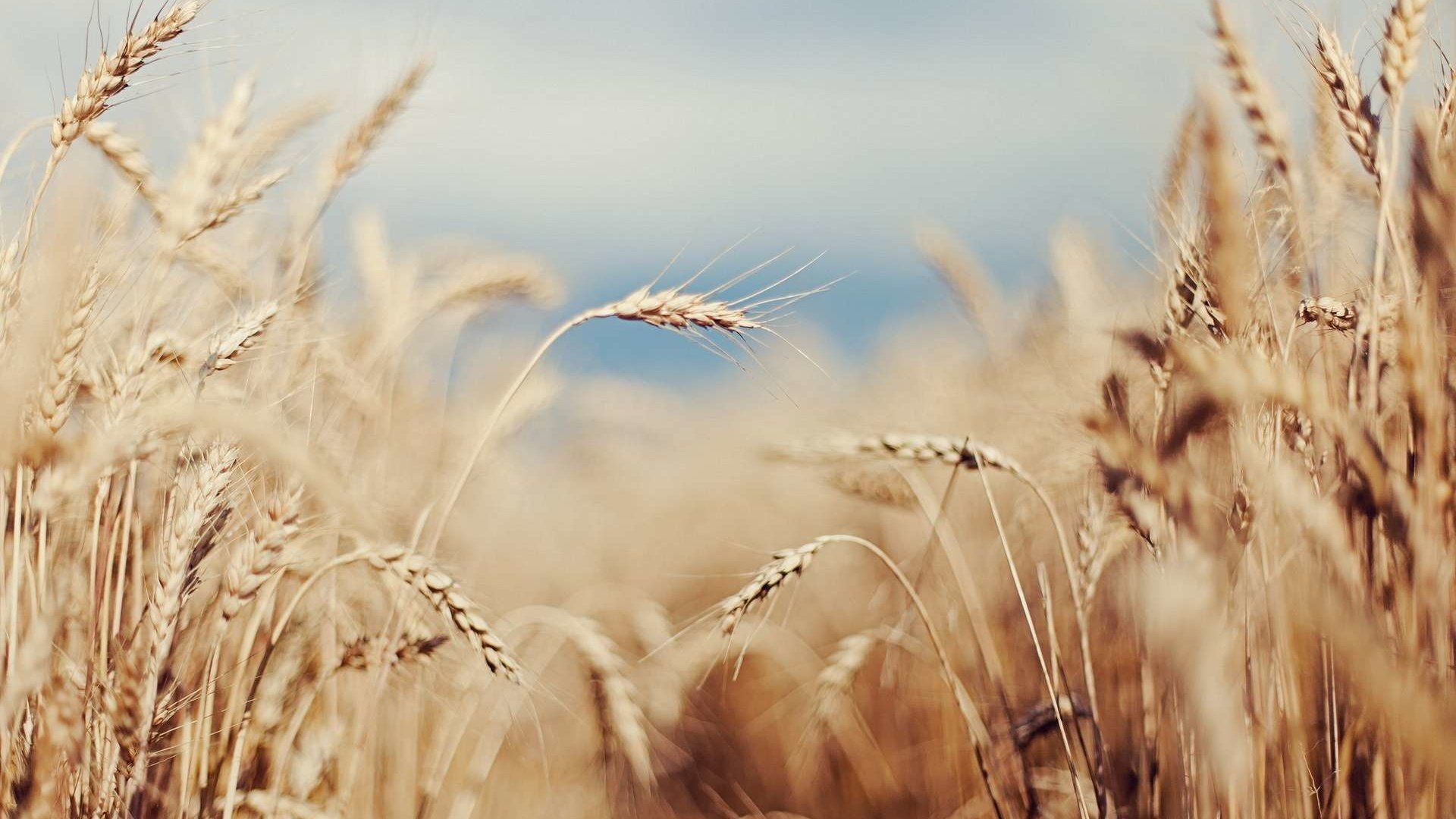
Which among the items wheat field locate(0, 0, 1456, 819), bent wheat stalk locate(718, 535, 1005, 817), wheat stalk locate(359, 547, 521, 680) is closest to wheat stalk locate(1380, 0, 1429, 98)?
wheat field locate(0, 0, 1456, 819)

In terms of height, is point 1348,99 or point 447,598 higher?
point 1348,99

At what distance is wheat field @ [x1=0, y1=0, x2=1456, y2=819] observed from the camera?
1.26 meters

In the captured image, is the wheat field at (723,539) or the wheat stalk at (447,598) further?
the wheat stalk at (447,598)

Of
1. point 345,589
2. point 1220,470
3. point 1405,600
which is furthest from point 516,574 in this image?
point 1405,600

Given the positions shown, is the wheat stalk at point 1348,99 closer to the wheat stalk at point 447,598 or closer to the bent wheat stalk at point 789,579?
the bent wheat stalk at point 789,579

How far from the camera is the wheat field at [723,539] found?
A: 49.4 inches

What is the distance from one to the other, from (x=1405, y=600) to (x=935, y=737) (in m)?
2.06

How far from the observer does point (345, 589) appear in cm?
240

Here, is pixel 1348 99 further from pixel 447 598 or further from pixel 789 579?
pixel 447 598

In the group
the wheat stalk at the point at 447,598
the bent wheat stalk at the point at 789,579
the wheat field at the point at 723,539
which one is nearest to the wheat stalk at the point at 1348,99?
the wheat field at the point at 723,539

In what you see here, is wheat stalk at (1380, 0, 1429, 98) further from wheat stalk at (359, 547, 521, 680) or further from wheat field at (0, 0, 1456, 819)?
wheat stalk at (359, 547, 521, 680)

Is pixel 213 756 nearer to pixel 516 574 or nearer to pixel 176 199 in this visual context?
pixel 176 199

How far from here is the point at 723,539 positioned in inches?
A: 85.7

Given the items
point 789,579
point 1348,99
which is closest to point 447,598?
point 789,579
